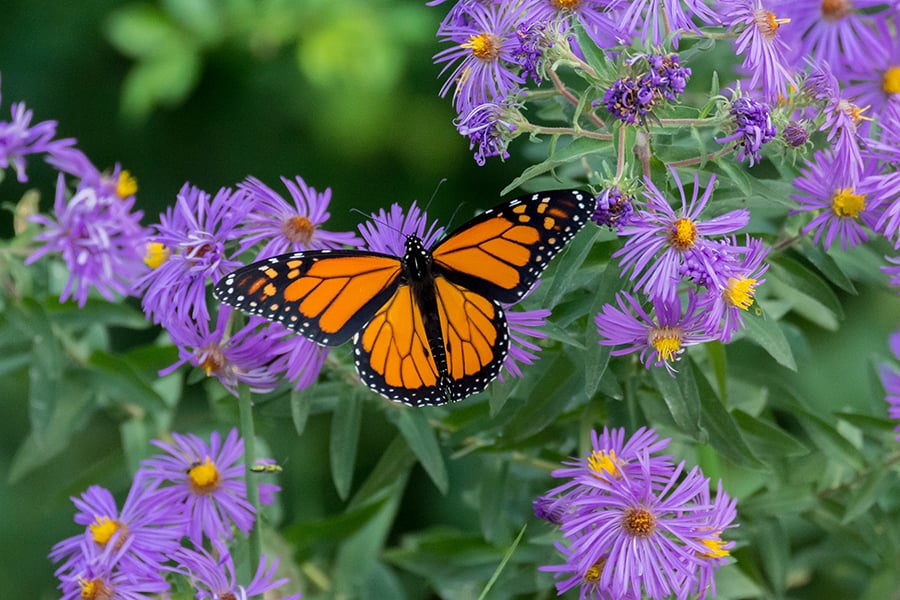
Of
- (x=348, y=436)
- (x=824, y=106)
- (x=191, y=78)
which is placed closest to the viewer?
(x=824, y=106)

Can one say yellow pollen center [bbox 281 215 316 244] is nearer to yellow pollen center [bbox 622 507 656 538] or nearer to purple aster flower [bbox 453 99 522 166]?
purple aster flower [bbox 453 99 522 166]

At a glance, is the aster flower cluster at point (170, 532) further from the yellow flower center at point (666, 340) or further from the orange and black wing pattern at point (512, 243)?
the yellow flower center at point (666, 340)

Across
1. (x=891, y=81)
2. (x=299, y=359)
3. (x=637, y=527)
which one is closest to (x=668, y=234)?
(x=637, y=527)

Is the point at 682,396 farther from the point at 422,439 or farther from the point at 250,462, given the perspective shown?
the point at 250,462

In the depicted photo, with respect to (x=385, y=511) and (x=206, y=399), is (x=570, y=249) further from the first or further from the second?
(x=206, y=399)

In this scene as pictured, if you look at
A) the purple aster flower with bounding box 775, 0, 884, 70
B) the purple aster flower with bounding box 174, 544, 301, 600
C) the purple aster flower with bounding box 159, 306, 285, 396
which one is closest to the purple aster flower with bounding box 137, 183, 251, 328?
the purple aster flower with bounding box 159, 306, 285, 396

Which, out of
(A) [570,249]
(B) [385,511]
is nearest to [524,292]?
(A) [570,249]
